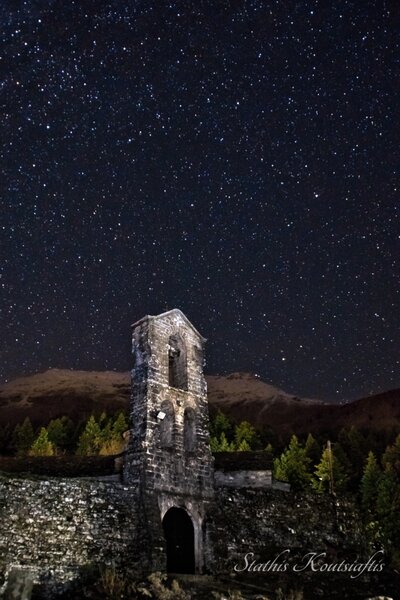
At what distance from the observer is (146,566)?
1769 cm

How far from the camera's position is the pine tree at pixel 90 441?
49.9 meters

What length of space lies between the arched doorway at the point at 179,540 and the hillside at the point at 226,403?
187ft

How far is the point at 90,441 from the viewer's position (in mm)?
52594

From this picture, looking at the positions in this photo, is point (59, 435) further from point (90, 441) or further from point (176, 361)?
point (176, 361)

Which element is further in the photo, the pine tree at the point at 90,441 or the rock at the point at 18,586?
the pine tree at the point at 90,441

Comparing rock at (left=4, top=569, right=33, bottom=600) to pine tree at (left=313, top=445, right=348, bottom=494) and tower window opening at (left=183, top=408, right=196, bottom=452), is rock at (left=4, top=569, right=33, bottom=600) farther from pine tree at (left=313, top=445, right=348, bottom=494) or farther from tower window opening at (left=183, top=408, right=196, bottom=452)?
pine tree at (left=313, top=445, right=348, bottom=494)

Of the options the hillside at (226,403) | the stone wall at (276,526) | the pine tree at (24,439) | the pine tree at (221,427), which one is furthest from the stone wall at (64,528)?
the hillside at (226,403)

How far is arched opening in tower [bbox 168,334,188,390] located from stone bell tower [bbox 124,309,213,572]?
0.04 m

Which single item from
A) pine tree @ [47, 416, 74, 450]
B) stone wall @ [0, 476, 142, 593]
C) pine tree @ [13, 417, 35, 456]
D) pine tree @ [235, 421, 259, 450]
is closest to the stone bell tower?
stone wall @ [0, 476, 142, 593]

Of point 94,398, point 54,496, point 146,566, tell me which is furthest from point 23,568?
point 94,398

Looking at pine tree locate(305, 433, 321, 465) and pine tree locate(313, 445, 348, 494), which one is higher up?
pine tree locate(305, 433, 321, 465)

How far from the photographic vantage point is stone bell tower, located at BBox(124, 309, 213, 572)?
19.6 m

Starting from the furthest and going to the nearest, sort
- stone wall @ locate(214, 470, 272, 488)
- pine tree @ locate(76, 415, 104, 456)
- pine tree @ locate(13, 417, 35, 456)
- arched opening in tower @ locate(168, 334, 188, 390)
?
pine tree @ locate(13, 417, 35, 456)
pine tree @ locate(76, 415, 104, 456)
stone wall @ locate(214, 470, 272, 488)
arched opening in tower @ locate(168, 334, 188, 390)

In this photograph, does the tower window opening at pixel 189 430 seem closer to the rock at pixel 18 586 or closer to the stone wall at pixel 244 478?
the stone wall at pixel 244 478
